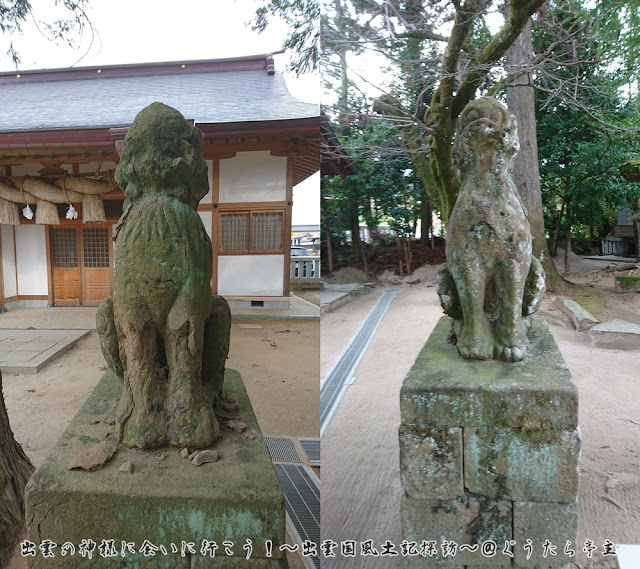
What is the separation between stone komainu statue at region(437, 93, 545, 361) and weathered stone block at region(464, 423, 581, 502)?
12.5 inches

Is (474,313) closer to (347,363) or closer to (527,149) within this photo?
(347,363)

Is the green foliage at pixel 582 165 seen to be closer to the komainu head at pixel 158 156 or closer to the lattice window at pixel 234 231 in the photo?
the lattice window at pixel 234 231

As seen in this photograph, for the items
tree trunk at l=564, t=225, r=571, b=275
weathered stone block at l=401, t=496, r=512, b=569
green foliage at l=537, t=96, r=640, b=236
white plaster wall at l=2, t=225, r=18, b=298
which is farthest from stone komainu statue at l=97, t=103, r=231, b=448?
white plaster wall at l=2, t=225, r=18, b=298

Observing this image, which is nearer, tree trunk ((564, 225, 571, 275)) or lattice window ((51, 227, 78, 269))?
tree trunk ((564, 225, 571, 275))

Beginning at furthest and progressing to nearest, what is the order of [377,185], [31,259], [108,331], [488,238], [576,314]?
1. [31,259]
2. [576,314]
3. [377,185]
4. [488,238]
5. [108,331]

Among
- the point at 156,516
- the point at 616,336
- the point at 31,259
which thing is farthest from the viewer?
the point at 31,259

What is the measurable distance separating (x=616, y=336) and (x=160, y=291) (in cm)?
458

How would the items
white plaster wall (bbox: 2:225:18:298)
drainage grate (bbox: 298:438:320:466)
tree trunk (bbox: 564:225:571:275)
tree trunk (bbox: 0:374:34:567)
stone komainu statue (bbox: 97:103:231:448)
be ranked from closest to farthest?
stone komainu statue (bbox: 97:103:231:448)
tree trunk (bbox: 0:374:34:567)
drainage grate (bbox: 298:438:320:466)
tree trunk (bbox: 564:225:571:275)
white plaster wall (bbox: 2:225:18:298)

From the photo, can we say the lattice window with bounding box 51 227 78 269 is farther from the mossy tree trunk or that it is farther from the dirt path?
the mossy tree trunk

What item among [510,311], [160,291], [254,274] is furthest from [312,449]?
[254,274]

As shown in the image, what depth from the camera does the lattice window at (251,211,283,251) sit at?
255 inches

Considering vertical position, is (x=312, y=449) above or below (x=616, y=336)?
below

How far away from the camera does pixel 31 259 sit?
707cm

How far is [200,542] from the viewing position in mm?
1279
